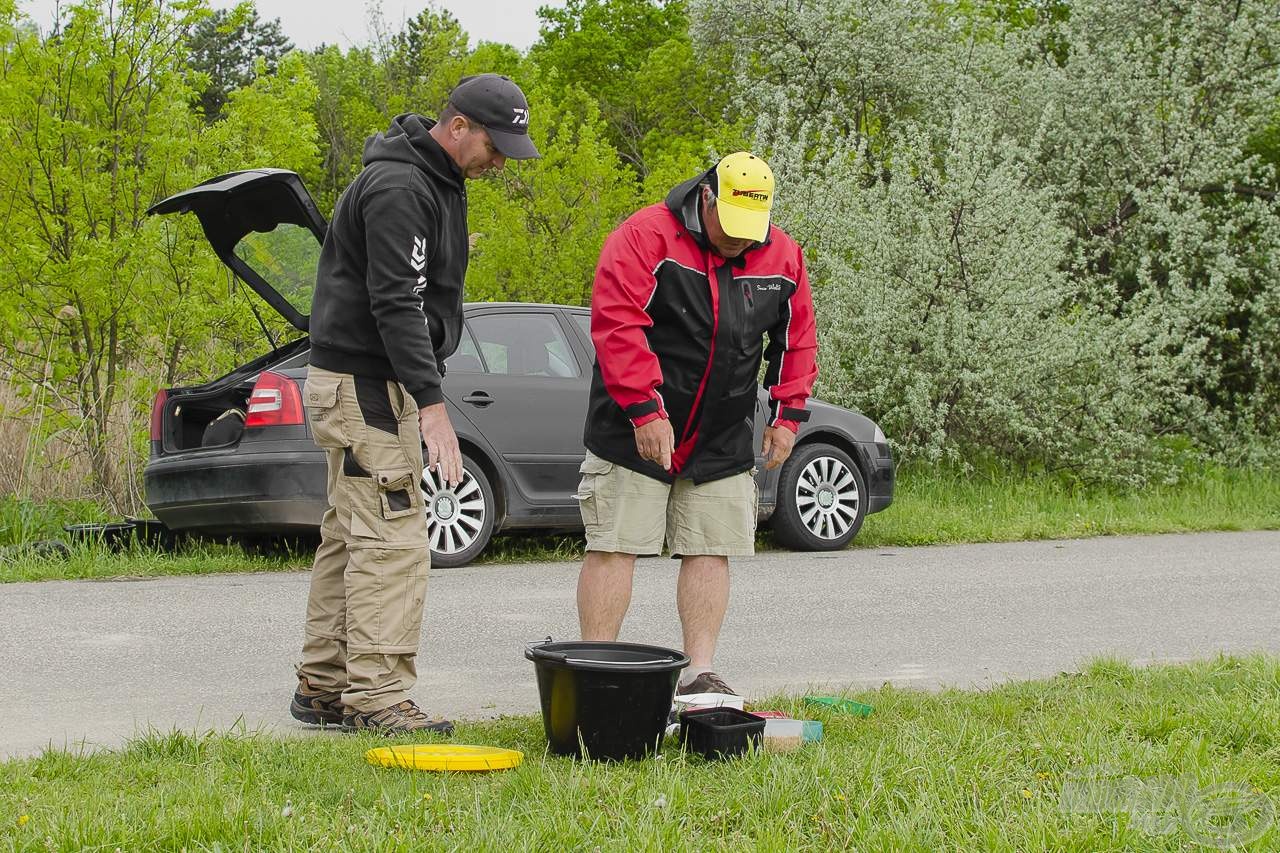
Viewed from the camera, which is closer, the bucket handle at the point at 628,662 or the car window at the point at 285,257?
the bucket handle at the point at 628,662

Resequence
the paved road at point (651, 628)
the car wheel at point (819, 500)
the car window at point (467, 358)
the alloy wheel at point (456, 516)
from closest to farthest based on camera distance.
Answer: the paved road at point (651, 628) → the alloy wheel at point (456, 516) → the car window at point (467, 358) → the car wheel at point (819, 500)

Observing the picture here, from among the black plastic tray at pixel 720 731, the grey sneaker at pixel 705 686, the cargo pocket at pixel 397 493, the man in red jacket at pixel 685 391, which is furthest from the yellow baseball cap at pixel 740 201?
the black plastic tray at pixel 720 731

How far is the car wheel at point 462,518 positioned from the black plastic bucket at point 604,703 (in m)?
4.76

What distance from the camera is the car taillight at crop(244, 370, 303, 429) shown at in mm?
8453

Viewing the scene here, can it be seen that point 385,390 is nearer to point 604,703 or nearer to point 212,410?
point 604,703

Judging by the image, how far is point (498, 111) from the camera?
15.7 ft

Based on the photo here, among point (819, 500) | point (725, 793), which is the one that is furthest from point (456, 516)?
point (725, 793)

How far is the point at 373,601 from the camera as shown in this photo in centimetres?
477

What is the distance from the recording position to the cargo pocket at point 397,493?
475 centimetres

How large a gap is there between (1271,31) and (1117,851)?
614 inches

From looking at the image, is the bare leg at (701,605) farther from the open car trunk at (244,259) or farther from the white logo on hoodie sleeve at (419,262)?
the open car trunk at (244,259)

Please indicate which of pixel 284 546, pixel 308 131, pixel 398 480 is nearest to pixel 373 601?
pixel 398 480

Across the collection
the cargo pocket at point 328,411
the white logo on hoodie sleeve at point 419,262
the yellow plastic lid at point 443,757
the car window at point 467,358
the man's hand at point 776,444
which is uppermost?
the white logo on hoodie sleeve at point 419,262

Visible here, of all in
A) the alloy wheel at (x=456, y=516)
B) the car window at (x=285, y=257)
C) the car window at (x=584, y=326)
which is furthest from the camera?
the car window at (x=584, y=326)
